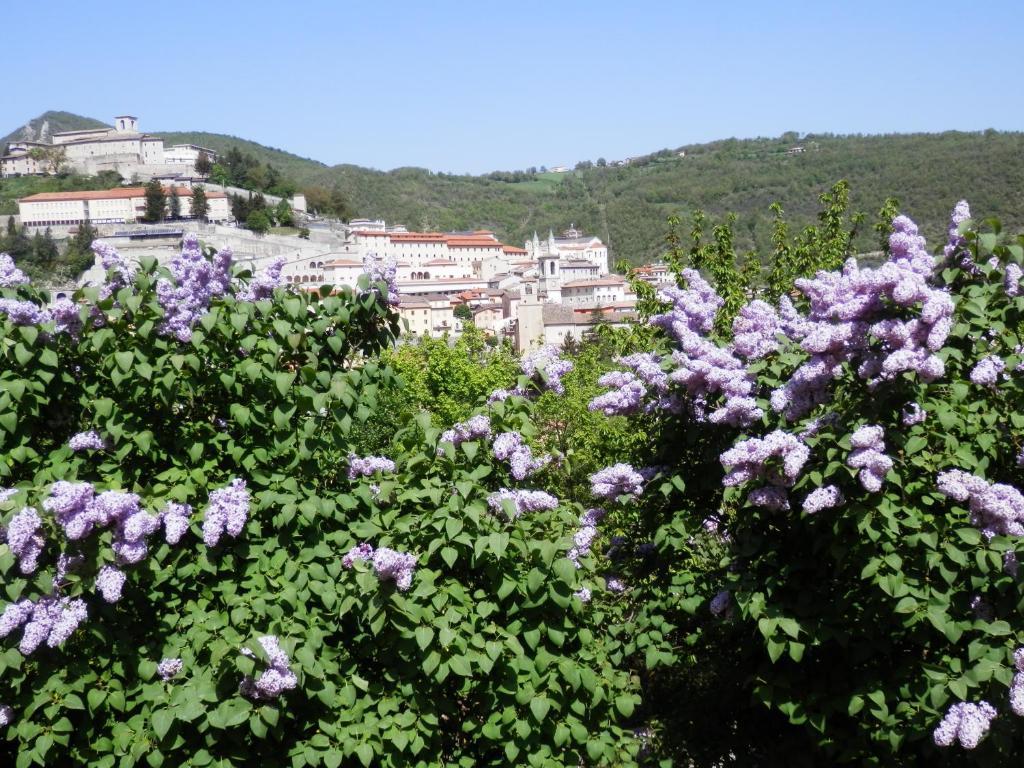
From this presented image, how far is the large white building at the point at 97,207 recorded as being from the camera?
324 ft

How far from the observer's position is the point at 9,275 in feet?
13.5

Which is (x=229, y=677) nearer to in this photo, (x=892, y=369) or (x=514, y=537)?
(x=514, y=537)

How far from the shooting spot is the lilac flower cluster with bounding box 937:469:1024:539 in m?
2.90

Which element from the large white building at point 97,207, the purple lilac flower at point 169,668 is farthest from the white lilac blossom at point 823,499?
the large white building at point 97,207

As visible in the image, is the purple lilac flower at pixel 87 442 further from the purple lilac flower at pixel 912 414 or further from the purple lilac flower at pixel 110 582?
the purple lilac flower at pixel 912 414

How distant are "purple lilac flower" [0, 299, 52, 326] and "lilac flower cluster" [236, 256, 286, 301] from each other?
2.87ft

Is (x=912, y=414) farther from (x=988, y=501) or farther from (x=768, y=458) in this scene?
(x=768, y=458)

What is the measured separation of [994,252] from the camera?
3.34 metres

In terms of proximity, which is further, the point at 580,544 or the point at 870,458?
the point at 580,544

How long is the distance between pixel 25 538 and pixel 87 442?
715mm

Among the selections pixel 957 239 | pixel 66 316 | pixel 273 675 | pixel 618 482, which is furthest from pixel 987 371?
pixel 66 316

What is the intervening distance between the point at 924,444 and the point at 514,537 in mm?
1504

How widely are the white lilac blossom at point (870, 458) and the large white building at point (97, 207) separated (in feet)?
338

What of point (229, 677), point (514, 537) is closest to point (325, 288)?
point (514, 537)
